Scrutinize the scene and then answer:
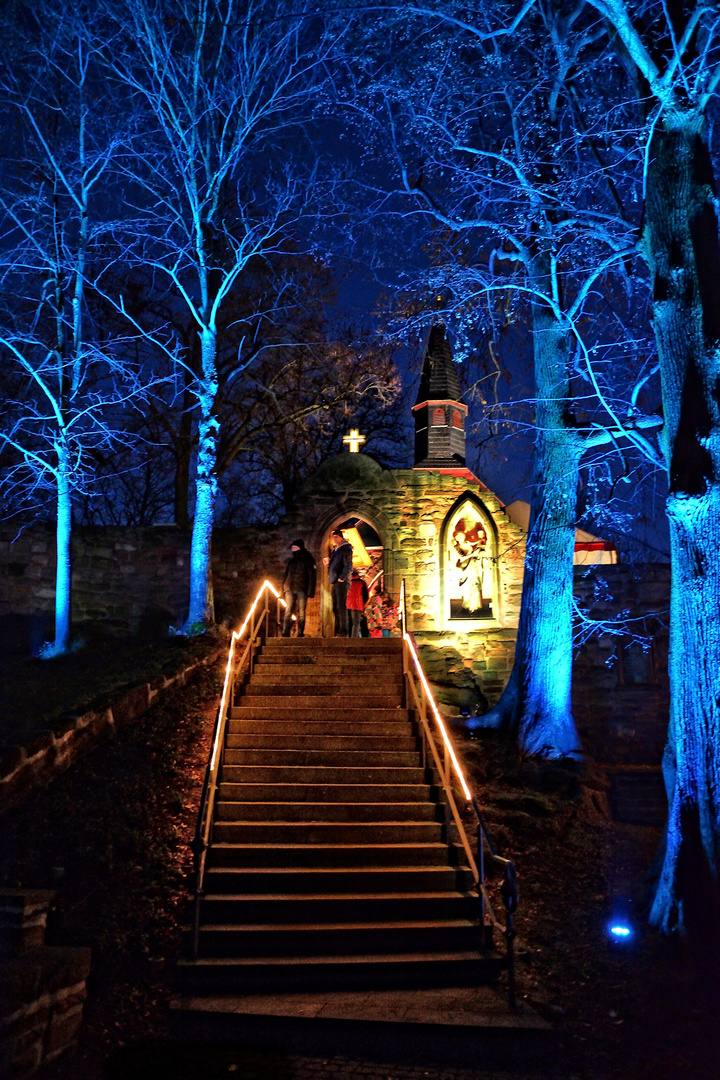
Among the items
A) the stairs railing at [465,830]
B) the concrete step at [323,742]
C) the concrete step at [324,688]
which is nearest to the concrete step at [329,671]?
the concrete step at [324,688]

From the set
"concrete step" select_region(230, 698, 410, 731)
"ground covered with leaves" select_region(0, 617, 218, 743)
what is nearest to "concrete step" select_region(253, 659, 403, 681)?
"concrete step" select_region(230, 698, 410, 731)

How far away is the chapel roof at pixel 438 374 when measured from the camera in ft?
61.4

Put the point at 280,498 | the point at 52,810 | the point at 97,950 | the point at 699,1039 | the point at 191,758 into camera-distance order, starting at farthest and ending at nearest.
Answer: the point at 280,498
the point at 191,758
the point at 52,810
the point at 97,950
the point at 699,1039

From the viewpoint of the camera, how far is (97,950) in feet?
17.6

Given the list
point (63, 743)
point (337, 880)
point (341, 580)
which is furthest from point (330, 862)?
point (341, 580)

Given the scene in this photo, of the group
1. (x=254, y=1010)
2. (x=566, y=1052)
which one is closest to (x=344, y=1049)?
(x=254, y=1010)

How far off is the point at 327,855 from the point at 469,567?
31.9 ft

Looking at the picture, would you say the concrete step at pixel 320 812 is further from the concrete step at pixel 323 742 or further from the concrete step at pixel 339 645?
the concrete step at pixel 339 645

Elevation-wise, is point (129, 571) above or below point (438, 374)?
below

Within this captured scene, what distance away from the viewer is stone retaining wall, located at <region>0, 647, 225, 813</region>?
6.72 meters

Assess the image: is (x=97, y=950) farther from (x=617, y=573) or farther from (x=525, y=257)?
(x=617, y=573)

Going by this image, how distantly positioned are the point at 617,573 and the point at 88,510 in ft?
69.7

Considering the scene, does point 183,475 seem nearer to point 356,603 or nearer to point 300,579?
point 356,603

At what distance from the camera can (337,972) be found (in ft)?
18.1
